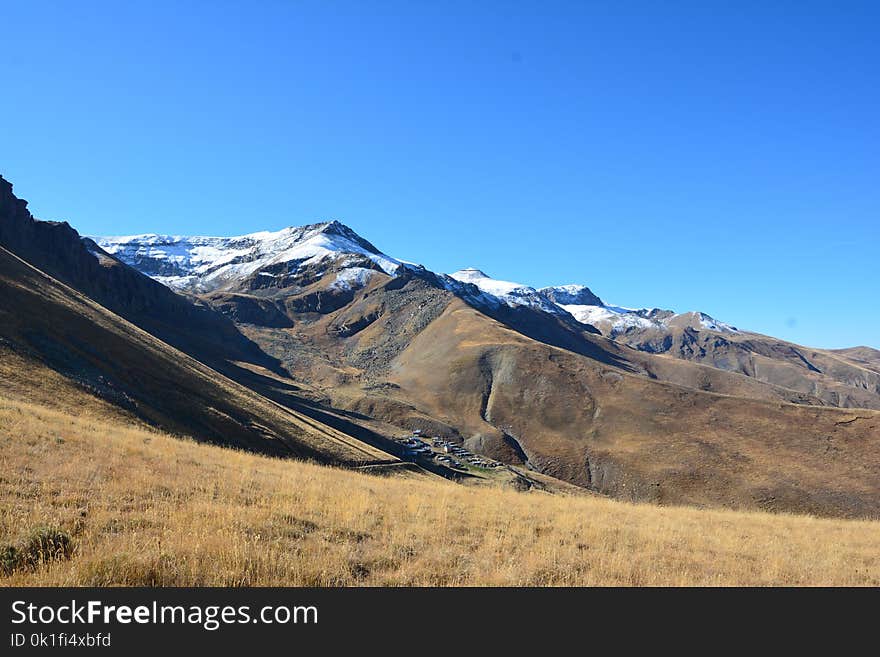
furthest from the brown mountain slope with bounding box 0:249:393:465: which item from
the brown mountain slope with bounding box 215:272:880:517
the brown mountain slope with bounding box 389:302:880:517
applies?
the brown mountain slope with bounding box 389:302:880:517

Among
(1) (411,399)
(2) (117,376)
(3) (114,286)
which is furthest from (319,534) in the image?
(3) (114,286)

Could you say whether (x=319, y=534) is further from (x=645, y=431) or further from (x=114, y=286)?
(x=114, y=286)

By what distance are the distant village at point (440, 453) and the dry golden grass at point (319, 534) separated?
5998cm

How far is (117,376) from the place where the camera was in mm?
37031

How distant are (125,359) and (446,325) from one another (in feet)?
436

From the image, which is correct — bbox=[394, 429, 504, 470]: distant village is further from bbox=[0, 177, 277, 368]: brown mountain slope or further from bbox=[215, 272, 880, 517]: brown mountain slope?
bbox=[0, 177, 277, 368]: brown mountain slope

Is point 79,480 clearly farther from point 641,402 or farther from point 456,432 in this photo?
point 641,402

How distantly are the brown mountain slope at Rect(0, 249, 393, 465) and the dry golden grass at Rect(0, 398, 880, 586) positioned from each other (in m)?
15.2

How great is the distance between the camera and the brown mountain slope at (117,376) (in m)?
29.9

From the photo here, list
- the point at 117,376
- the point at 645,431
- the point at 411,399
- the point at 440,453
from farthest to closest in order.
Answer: the point at 411,399 → the point at 645,431 → the point at 440,453 → the point at 117,376

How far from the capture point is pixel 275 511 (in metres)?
11.0

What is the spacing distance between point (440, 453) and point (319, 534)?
262 feet
